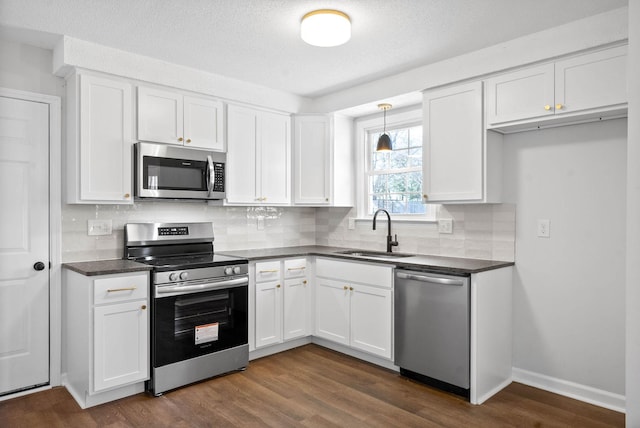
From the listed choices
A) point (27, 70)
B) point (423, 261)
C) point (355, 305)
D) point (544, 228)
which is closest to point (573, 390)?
point (544, 228)

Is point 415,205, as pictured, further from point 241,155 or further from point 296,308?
point 241,155

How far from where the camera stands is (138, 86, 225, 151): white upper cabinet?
3268 millimetres

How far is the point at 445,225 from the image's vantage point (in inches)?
144

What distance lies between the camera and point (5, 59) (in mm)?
2939

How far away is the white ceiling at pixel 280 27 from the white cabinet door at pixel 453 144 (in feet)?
1.05

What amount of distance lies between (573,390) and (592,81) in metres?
2.04

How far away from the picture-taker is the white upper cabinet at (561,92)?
99.4 inches

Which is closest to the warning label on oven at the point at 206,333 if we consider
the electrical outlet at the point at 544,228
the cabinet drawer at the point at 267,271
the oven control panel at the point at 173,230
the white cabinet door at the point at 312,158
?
the cabinet drawer at the point at 267,271

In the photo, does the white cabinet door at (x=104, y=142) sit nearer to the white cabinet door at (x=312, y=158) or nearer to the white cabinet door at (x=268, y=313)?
the white cabinet door at (x=268, y=313)

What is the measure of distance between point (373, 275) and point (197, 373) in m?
1.51

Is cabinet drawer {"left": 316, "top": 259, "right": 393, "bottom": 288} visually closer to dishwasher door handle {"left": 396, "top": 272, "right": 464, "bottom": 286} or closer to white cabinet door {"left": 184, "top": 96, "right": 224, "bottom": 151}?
dishwasher door handle {"left": 396, "top": 272, "right": 464, "bottom": 286}

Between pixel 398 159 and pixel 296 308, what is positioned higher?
pixel 398 159

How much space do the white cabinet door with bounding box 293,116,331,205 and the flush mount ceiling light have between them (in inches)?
63.7

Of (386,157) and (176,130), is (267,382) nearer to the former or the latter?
(176,130)
